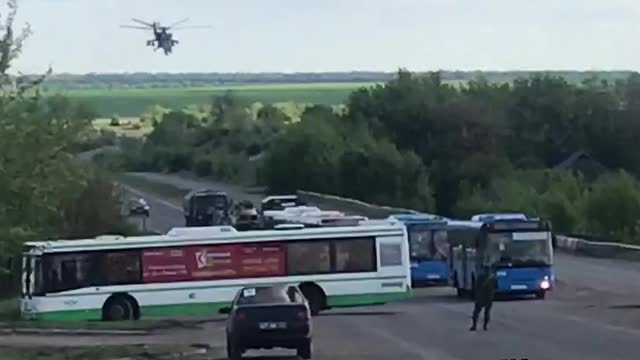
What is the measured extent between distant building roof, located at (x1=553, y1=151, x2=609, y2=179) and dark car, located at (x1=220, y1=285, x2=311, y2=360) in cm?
9346

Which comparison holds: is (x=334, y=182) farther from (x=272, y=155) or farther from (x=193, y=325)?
(x=193, y=325)

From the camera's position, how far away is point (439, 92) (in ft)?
440

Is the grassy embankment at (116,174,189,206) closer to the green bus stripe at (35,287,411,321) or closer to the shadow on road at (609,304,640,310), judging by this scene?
the green bus stripe at (35,287,411,321)

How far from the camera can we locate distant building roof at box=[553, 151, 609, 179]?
124562 millimetres

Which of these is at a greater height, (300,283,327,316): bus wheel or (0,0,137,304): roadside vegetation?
(0,0,137,304): roadside vegetation

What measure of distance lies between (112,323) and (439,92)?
91.6 meters

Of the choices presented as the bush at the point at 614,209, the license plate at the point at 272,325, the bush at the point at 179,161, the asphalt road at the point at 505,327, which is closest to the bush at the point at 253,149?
the bush at the point at 179,161

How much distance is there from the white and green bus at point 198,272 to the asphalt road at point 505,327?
94 centimetres

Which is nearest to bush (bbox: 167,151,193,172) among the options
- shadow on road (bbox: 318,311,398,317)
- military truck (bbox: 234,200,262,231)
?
military truck (bbox: 234,200,262,231)

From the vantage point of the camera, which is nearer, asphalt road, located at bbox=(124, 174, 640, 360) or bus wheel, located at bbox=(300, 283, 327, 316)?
asphalt road, located at bbox=(124, 174, 640, 360)

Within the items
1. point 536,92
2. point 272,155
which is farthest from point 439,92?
point 272,155

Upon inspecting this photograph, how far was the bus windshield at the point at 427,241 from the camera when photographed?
52375mm

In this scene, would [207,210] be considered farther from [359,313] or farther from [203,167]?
[203,167]

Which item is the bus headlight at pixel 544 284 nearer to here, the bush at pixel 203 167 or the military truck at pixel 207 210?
the military truck at pixel 207 210
